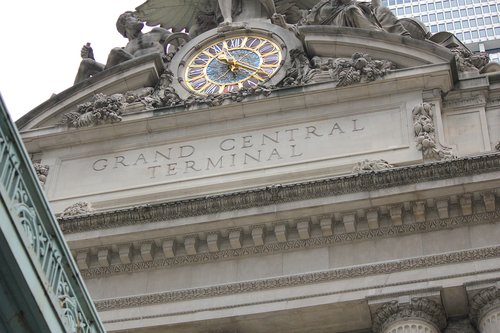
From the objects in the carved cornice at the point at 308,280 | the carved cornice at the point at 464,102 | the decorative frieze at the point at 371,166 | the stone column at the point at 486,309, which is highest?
the carved cornice at the point at 464,102

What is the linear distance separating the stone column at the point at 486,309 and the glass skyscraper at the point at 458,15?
35318mm

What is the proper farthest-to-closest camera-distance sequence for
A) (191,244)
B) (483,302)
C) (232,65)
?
(232,65)
(191,244)
(483,302)

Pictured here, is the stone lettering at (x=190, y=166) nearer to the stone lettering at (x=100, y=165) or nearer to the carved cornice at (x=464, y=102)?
the stone lettering at (x=100, y=165)

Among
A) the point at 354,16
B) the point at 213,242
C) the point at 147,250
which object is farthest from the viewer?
the point at 354,16

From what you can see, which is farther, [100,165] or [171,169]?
[100,165]

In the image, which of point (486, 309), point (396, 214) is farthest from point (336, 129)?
point (486, 309)

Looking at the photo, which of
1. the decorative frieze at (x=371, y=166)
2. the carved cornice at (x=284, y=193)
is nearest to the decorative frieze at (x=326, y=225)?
the carved cornice at (x=284, y=193)

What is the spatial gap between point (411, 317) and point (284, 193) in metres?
3.37

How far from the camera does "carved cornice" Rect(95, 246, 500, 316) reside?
2078 centimetres

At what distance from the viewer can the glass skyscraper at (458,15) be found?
55.5 m

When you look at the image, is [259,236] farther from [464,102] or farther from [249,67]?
[249,67]

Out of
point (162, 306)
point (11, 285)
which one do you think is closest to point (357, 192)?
point (162, 306)

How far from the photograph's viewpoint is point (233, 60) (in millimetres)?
26969

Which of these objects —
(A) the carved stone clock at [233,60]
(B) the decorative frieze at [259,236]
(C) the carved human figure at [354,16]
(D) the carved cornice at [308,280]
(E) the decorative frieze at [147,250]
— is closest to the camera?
(D) the carved cornice at [308,280]
